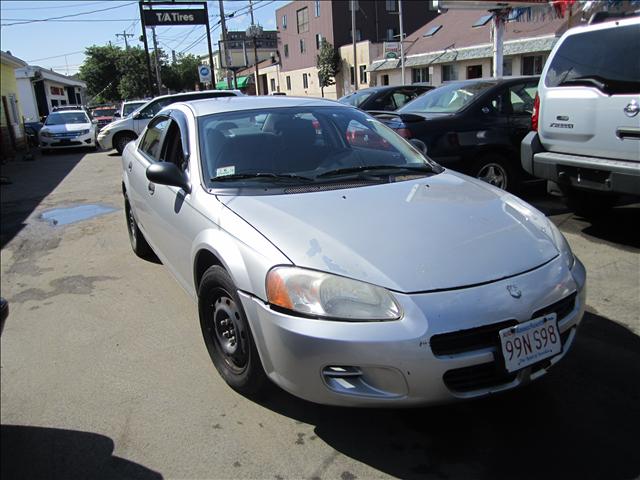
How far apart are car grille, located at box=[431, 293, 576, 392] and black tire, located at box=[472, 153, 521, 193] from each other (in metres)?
4.69

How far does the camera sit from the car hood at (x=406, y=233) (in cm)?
246

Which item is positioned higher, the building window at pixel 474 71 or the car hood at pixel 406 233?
the building window at pixel 474 71

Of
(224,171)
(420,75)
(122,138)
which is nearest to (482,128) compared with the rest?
(224,171)

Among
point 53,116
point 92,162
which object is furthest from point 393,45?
point 92,162

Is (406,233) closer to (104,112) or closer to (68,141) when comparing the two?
(68,141)

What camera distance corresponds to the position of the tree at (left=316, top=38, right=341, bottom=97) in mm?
46500

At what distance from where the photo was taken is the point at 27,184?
1193 cm

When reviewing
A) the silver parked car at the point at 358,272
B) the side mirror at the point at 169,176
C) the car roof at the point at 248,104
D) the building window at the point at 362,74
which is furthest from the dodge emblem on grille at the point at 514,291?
the building window at the point at 362,74

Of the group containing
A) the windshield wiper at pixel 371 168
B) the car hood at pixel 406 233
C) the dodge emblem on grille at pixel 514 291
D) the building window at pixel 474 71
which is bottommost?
the dodge emblem on grille at pixel 514 291

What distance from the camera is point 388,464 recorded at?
249 centimetres

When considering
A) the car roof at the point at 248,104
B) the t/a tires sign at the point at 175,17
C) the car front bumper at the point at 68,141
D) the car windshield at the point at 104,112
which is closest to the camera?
the car roof at the point at 248,104

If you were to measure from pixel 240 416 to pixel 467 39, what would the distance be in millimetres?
31580

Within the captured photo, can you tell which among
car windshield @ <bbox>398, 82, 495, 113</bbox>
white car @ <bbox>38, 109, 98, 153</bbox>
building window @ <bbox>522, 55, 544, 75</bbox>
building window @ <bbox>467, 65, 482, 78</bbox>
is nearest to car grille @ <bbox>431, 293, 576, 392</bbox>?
car windshield @ <bbox>398, 82, 495, 113</bbox>

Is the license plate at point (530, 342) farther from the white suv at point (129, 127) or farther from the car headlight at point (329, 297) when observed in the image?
the white suv at point (129, 127)
